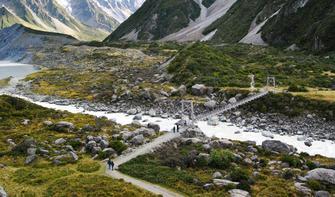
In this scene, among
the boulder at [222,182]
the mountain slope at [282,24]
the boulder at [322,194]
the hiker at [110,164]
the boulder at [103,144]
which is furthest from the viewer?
the mountain slope at [282,24]

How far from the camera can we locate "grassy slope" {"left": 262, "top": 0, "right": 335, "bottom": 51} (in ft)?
365

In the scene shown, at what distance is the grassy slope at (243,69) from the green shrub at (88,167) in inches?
1630

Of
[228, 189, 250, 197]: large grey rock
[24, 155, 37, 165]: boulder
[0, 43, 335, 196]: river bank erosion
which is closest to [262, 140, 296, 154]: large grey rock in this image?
[0, 43, 335, 196]: river bank erosion

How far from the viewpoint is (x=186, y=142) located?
144 ft

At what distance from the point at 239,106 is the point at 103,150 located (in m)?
29.1

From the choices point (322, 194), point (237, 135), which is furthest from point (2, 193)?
point (237, 135)

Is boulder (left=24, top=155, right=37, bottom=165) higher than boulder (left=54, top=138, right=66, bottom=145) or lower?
lower

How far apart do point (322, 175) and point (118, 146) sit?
20251 mm

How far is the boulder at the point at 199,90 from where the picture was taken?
7444 centimetres

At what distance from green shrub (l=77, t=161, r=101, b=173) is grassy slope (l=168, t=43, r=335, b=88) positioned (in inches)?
1630

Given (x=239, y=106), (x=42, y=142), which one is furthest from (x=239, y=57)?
(x=42, y=142)

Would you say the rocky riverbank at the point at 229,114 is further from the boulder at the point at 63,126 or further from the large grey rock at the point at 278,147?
the boulder at the point at 63,126

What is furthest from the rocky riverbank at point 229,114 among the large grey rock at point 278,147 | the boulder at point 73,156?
the boulder at point 73,156

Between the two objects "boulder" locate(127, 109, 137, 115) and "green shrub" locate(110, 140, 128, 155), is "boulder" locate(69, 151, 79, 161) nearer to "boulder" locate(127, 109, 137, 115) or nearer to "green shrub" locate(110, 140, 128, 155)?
"green shrub" locate(110, 140, 128, 155)
